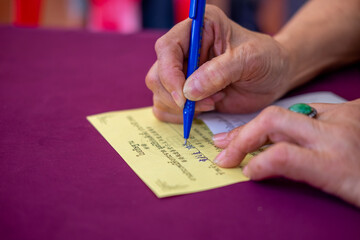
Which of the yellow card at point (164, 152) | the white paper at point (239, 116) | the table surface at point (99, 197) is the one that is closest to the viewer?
the table surface at point (99, 197)

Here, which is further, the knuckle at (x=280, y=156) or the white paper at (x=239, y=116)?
the white paper at (x=239, y=116)

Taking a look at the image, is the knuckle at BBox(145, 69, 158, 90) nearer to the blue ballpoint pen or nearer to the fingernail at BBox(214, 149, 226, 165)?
the blue ballpoint pen

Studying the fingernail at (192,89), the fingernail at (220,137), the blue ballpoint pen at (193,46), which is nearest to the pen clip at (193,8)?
the blue ballpoint pen at (193,46)

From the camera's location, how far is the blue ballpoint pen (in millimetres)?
778

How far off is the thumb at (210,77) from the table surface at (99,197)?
0.20 metres

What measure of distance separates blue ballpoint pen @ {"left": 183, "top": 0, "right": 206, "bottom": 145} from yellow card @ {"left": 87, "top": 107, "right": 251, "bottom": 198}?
1.5 inches

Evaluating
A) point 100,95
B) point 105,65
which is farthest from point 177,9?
point 100,95

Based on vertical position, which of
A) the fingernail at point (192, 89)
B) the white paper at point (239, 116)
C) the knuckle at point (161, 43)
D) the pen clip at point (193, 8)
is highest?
the pen clip at point (193, 8)

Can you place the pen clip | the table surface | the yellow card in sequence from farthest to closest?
the pen clip → the yellow card → the table surface

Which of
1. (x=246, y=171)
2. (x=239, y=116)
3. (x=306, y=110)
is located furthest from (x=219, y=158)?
(x=239, y=116)

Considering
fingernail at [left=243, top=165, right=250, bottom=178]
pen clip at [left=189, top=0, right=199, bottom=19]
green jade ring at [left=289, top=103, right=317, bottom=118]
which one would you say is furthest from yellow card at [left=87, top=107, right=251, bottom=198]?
pen clip at [left=189, top=0, right=199, bottom=19]

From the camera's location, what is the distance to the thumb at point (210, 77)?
0.79 meters

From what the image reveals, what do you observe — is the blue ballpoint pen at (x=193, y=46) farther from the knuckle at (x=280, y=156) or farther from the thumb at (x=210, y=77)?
the knuckle at (x=280, y=156)

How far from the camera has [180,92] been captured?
812 mm
